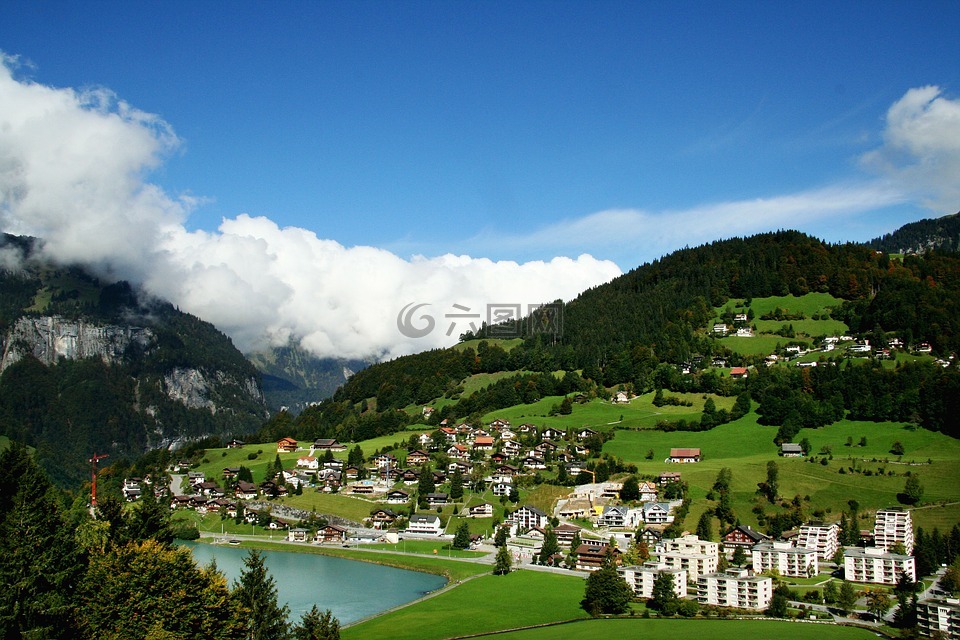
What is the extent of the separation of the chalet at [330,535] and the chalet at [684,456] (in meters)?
34.1

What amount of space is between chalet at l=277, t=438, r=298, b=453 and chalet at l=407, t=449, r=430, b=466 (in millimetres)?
22463

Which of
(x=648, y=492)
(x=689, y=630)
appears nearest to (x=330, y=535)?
(x=648, y=492)

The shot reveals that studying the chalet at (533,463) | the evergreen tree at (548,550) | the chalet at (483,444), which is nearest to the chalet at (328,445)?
the chalet at (483,444)

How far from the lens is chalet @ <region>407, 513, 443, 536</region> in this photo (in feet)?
228

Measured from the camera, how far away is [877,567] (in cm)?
5081

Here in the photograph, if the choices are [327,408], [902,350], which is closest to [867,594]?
[902,350]

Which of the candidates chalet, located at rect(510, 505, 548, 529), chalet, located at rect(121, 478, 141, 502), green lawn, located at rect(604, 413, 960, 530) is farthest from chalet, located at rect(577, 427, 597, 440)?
chalet, located at rect(121, 478, 141, 502)

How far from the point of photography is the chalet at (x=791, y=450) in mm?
77800

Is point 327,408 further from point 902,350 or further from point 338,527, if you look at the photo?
point 902,350

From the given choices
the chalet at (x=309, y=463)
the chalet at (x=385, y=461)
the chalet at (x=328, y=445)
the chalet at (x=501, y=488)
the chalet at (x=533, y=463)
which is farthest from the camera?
the chalet at (x=328, y=445)

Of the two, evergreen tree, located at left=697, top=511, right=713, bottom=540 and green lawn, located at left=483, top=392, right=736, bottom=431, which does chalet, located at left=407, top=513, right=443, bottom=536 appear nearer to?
evergreen tree, located at left=697, top=511, right=713, bottom=540

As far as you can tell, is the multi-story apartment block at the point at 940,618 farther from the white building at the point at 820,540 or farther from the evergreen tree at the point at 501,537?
the evergreen tree at the point at 501,537

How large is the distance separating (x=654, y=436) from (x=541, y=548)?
35.4 m

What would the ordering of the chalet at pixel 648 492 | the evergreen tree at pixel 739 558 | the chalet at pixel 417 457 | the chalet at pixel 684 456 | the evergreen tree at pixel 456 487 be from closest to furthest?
the evergreen tree at pixel 739 558
the chalet at pixel 648 492
the evergreen tree at pixel 456 487
the chalet at pixel 684 456
the chalet at pixel 417 457
